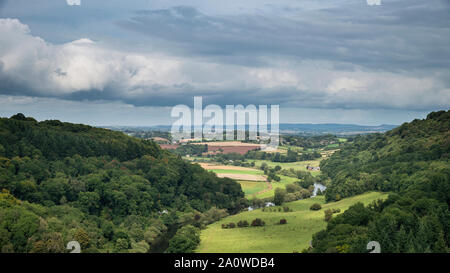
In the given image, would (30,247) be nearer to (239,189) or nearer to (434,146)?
(239,189)

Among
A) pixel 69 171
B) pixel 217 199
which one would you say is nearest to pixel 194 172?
pixel 217 199

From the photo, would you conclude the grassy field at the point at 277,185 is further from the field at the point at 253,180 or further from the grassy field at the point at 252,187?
the grassy field at the point at 252,187

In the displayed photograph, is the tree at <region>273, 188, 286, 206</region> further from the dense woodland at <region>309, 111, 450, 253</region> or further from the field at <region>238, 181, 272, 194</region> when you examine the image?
the dense woodland at <region>309, 111, 450, 253</region>

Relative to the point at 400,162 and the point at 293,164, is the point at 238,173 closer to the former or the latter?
the point at 293,164

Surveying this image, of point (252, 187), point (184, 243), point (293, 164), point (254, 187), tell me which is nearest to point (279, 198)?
point (254, 187)

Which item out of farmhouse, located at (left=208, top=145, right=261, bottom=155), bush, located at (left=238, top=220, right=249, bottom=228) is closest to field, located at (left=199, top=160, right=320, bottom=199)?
farmhouse, located at (left=208, top=145, right=261, bottom=155)

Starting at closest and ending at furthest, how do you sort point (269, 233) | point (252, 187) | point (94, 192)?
point (269, 233) → point (94, 192) → point (252, 187)
